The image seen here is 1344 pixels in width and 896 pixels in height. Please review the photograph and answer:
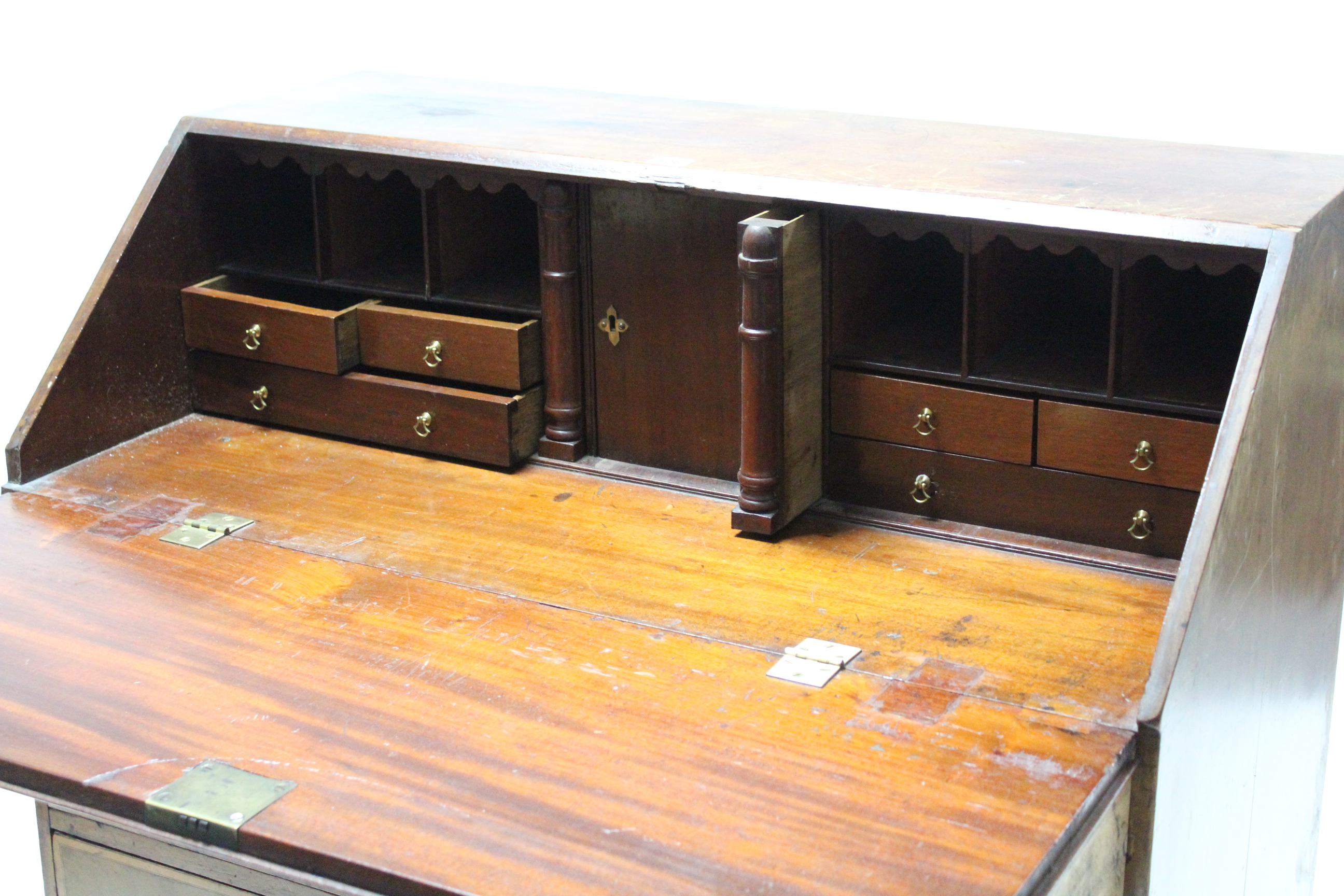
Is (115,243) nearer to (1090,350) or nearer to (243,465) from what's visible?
(243,465)

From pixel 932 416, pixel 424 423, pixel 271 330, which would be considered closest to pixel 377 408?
pixel 424 423

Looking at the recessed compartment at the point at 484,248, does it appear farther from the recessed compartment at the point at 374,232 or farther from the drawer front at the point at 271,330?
the drawer front at the point at 271,330

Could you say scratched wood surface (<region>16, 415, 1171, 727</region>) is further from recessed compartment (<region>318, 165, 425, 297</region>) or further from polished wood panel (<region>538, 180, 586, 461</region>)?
recessed compartment (<region>318, 165, 425, 297</region>)

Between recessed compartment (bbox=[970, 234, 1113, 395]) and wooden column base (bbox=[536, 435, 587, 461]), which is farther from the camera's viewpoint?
wooden column base (bbox=[536, 435, 587, 461])

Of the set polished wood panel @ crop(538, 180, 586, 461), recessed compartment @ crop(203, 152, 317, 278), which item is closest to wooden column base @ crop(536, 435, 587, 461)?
polished wood panel @ crop(538, 180, 586, 461)

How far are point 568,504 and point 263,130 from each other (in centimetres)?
91

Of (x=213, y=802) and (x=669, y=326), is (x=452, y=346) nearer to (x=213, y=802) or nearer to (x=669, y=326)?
(x=669, y=326)

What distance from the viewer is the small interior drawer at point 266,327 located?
3428 mm

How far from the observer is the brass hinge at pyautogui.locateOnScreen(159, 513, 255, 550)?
9.93ft

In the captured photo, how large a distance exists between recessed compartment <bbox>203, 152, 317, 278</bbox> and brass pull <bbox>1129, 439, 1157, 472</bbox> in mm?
1597

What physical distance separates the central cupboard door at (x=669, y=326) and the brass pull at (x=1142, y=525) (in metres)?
0.69

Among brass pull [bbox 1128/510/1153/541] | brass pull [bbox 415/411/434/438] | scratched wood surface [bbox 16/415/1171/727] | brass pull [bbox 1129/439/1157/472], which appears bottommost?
scratched wood surface [bbox 16/415/1171/727]

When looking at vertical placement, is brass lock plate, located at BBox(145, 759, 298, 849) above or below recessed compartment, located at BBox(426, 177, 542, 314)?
below

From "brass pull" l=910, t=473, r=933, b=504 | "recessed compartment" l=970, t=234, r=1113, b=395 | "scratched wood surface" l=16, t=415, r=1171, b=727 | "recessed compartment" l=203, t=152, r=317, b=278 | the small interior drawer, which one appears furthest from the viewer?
"recessed compartment" l=203, t=152, r=317, b=278
